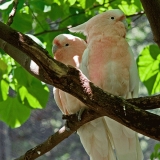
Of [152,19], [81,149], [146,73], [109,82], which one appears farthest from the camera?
[81,149]

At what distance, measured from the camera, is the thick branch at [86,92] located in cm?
68

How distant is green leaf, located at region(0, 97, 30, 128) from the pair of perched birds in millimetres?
210

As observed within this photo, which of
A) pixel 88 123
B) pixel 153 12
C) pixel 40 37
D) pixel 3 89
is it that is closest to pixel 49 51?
pixel 40 37

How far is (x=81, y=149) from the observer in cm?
162

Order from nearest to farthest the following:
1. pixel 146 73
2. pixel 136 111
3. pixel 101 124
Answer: pixel 136 111
pixel 101 124
pixel 146 73


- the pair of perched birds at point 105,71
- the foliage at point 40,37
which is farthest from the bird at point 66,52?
the foliage at point 40,37

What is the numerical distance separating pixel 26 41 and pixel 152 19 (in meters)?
0.29

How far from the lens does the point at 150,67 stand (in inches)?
Answer: 48.3

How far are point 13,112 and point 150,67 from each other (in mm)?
462

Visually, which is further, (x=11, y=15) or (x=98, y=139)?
(x=98, y=139)

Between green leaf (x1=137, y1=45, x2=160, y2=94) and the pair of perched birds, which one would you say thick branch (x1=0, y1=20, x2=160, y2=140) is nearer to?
the pair of perched birds

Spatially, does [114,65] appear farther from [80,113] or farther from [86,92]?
[86,92]

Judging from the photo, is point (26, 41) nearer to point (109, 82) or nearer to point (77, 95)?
point (77, 95)

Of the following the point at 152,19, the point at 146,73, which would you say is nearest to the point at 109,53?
the point at 152,19
